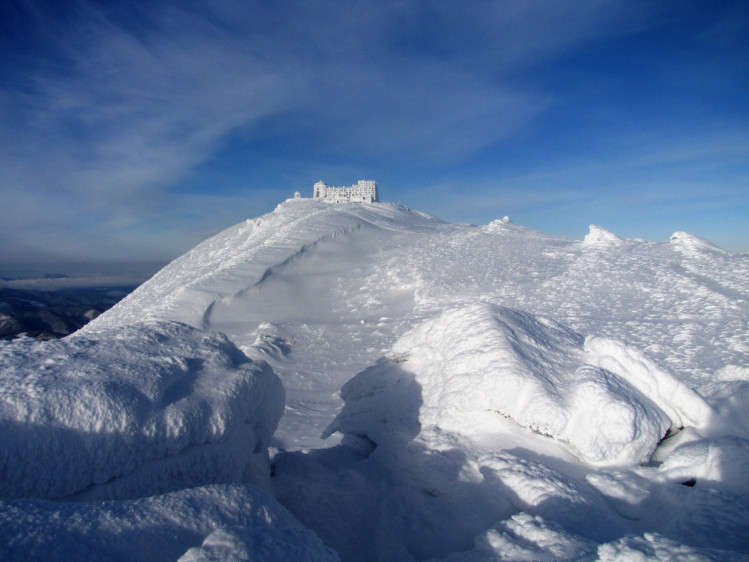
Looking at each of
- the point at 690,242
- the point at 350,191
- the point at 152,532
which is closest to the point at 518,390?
the point at 152,532

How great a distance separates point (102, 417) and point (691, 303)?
1664 centimetres

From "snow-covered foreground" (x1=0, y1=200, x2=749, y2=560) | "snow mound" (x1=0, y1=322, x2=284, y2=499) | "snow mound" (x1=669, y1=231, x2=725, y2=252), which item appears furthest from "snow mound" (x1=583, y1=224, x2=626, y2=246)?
"snow mound" (x1=0, y1=322, x2=284, y2=499)

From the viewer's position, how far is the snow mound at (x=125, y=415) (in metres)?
2.59

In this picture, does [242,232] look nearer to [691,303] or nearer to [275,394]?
[691,303]

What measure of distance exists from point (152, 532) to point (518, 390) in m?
3.37

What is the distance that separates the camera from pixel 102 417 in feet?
9.22

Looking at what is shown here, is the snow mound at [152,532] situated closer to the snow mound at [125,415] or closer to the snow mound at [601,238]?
the snow mound at [125,415]

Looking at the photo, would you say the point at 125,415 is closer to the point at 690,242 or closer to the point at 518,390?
the point at 518,390

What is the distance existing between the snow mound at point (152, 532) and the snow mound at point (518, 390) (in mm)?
2550

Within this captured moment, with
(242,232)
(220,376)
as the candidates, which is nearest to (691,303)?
(220,376)

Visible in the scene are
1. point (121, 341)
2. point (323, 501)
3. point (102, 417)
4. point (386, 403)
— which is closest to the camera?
point (102, 417)

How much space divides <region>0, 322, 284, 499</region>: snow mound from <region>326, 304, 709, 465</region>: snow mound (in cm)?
201

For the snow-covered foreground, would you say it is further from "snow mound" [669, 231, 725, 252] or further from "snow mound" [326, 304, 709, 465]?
"snow mound" [669, 231, 725, 252]

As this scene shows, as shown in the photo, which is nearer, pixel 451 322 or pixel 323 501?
pixel 323 501
